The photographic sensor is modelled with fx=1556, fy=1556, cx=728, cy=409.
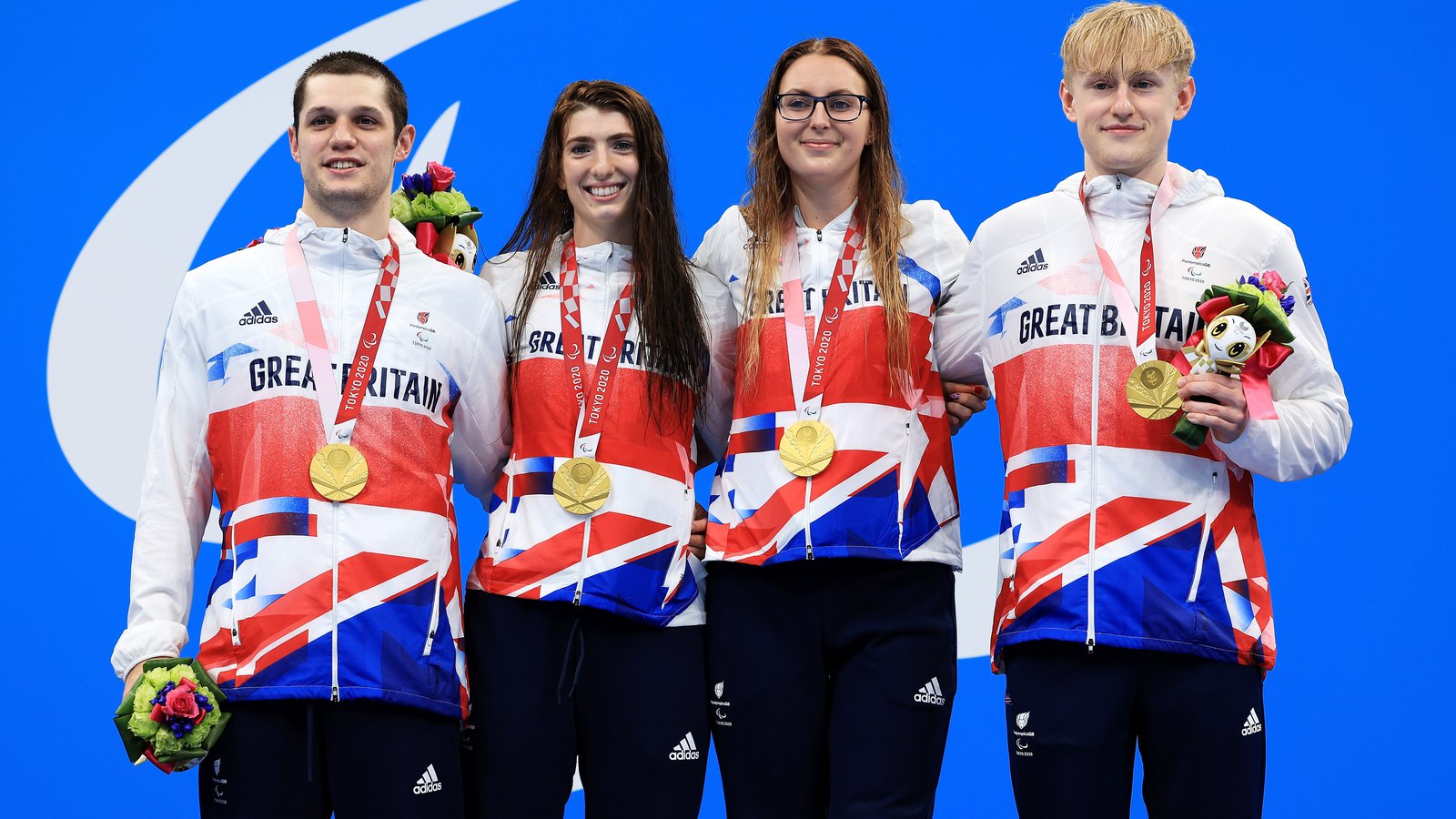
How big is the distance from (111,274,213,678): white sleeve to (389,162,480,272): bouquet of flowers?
0.50m

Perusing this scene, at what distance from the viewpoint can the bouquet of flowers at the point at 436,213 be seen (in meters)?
3.13

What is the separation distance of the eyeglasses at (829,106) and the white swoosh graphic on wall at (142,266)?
151cm

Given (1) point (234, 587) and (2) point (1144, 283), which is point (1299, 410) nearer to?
(2) point (1144, 283)

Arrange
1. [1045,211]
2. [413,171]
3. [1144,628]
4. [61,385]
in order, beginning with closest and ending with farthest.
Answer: [1144,628] < [1045,211] < [413,171] < [61,385]

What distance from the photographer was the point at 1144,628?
2.56m

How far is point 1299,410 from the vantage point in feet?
8.58

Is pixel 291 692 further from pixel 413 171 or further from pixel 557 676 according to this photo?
pixel 413 171

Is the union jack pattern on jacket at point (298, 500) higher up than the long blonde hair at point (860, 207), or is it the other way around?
the long blonde hair at point (860, 207)

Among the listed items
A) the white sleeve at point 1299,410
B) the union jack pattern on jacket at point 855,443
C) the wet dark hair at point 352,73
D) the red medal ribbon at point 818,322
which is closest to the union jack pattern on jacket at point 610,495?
the union jack pattern on jacket at point 855,443

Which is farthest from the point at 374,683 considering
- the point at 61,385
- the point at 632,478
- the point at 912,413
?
the point at 61,385

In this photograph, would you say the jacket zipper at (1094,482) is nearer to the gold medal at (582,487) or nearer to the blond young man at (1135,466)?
the blond young man at (1135,466)

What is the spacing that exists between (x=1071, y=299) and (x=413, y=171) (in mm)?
1389

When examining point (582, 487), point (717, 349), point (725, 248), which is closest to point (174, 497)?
point (582, 487)

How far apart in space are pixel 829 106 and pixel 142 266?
2.13 meters
